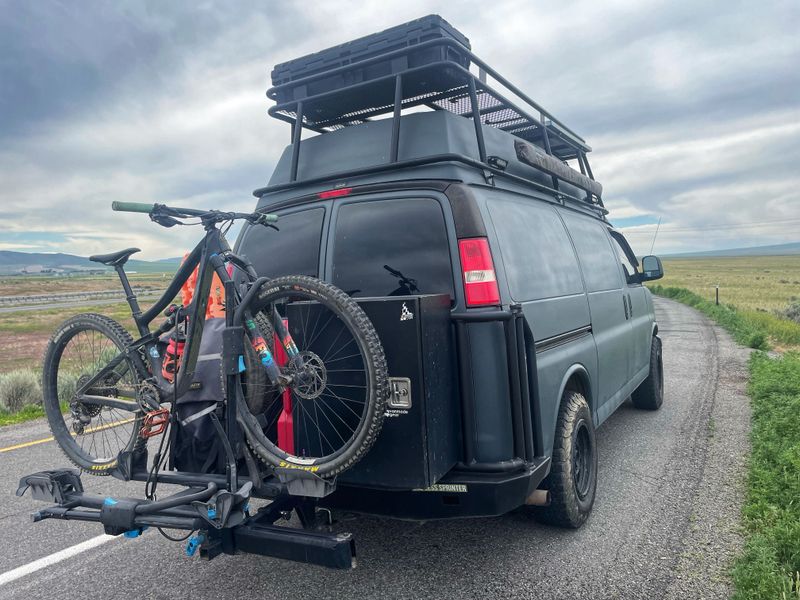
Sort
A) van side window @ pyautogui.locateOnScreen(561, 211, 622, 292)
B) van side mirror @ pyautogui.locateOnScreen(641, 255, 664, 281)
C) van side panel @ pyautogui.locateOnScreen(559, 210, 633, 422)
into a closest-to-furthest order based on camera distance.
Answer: van side panel @ pyautogui.locateOnScreen(559, 210, 633, 422) → van side window @ pyautogui.locateOnScreen(561, 211, 622, 292) → van side mirror @ pyautogui.locateOnScreen(641, 255, 664, 281)

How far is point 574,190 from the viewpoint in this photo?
5.93 meters

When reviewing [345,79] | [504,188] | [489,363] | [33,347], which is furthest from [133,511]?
[33,347]

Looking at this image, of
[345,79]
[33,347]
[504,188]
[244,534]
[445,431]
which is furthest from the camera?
[33,347]

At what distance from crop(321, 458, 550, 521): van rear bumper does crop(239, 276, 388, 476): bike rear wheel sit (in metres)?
0.35

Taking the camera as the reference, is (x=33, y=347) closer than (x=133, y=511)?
No

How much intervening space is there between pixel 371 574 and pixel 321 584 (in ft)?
0.95

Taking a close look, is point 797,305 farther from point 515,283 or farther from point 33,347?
point 33,347

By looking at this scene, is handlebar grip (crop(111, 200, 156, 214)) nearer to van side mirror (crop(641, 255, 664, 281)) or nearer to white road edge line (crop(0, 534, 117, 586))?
white road edge line (crop(0, 534, 117, 586))

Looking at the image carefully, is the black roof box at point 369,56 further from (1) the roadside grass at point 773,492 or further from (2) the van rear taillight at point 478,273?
(1) the roadside grass at point 773,492

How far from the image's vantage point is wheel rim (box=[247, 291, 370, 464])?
9.66 feet

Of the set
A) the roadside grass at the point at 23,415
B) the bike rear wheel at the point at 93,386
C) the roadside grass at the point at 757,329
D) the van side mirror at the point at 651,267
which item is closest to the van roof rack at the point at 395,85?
the bike rear wheel at the point at 93,386

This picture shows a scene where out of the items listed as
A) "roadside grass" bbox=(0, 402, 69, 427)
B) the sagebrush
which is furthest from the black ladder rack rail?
the sagebrush

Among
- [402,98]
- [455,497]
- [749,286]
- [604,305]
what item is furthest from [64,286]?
[455,497]

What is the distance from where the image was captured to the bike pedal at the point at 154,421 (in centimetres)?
327
